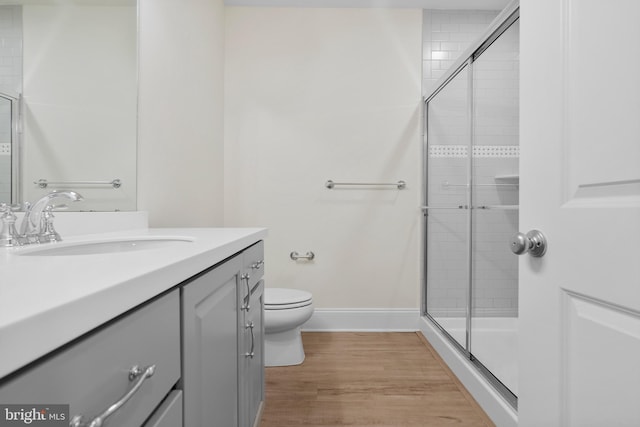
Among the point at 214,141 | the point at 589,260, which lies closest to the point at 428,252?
the point at 214,141

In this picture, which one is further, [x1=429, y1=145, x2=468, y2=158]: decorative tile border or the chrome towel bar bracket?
the chrome towel bar bracket

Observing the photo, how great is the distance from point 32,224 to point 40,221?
0.06ft

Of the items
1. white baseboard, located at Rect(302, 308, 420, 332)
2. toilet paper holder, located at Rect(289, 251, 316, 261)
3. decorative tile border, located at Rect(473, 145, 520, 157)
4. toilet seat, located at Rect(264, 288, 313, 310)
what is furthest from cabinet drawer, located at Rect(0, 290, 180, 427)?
white baseboard, located at Rect(302, 308, 420, 332)

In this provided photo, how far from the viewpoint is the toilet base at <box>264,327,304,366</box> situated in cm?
198

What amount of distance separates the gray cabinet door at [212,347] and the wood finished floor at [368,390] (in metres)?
0.66

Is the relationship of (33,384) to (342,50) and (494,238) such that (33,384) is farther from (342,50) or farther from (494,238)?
(342,50)

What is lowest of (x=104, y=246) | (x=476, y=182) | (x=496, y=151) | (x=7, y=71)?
(x=104, y=246)

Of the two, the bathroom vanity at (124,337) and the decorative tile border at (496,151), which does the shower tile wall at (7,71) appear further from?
the decorative tile border at (496,151)

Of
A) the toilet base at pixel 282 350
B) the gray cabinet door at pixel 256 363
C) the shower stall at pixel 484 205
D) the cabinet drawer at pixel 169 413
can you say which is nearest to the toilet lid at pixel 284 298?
the toilet base at pixel 282 350

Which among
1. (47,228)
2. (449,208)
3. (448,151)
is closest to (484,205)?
(449,208)

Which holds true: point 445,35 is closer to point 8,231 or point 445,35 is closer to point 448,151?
point 448,151

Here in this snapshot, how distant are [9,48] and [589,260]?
1.58 meters

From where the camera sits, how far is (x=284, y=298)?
1975mm

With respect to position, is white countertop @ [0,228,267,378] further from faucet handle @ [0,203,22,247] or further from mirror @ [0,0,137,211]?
mirror @ [0,0,137,211]
